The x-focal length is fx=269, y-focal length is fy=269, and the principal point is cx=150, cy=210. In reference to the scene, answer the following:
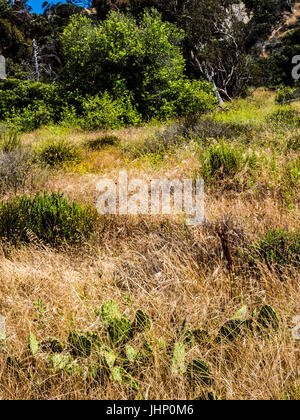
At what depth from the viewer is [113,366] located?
1403mm

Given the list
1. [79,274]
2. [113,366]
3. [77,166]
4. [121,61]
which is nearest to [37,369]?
[113,366]

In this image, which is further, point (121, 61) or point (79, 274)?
point (121, 61)

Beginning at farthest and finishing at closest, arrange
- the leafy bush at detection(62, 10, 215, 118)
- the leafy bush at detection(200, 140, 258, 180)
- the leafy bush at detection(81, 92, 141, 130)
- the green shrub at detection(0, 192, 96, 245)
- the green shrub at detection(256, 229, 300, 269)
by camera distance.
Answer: the leafy bush at detection(62, 10, 215, 118) < the leafy bush at detection(81, 92, 141, 130) < the leafy bush at detection(200, 140, 258, 180) < the green shrub at detection(0, 192, 96, 245) < the green shrub at detection(256, 229, 300, 269)

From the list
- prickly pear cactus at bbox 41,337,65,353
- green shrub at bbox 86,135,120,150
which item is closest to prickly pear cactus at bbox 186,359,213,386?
prickly pear cactus at bbox 41,337,65,353

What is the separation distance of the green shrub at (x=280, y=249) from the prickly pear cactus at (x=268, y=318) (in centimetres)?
61

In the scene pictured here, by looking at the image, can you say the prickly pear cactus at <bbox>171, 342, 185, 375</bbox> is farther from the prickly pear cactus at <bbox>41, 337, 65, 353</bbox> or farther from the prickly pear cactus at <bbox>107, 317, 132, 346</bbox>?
the prickly pear cactus at <bbox>41, 337, 65, 353</bbox>

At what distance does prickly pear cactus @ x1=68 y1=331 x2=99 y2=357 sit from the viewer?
1.47m

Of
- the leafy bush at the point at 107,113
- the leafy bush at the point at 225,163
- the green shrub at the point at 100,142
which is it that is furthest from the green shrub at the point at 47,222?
the leafy bush at the point at 107,113

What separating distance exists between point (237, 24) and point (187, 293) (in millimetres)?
22634

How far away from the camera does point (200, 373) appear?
130 centimetres

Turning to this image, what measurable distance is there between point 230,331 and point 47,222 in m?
2.41

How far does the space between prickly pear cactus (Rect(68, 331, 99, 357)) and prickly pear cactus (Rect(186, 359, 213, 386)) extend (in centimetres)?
54

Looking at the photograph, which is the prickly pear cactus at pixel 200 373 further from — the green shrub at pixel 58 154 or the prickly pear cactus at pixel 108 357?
the green shrub at pixel 58 154
